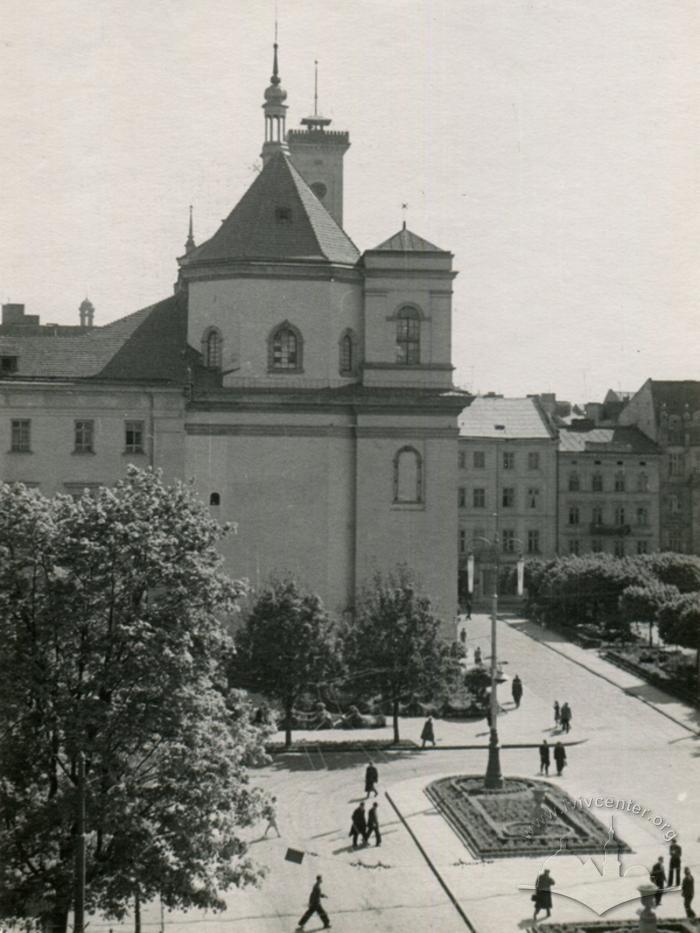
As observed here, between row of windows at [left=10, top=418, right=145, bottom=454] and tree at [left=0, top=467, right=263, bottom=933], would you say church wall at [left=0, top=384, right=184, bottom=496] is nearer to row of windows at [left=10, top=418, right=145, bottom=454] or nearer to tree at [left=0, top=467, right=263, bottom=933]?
row of windows at [left=10, top=418, right=145, bottom=454]

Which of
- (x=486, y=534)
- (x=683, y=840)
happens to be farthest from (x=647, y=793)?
(x=486, y=534)

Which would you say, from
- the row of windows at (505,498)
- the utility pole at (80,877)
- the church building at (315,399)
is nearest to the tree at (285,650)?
the church building at (315,399)

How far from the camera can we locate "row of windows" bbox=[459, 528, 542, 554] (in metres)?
87.1

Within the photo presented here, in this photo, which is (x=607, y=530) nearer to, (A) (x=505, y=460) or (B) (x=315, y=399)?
(A) (x=505, y=460)

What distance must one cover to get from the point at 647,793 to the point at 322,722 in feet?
43.8

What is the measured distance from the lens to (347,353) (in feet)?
180

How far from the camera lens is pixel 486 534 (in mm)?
87875

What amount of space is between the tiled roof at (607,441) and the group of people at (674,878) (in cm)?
6074

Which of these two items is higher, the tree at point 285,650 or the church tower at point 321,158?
the church tower at point 321,158

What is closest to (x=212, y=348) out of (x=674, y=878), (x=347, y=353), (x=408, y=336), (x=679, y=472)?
(x=347, y=353)

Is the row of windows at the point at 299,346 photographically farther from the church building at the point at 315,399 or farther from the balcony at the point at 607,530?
the balcony at the point at 607,530

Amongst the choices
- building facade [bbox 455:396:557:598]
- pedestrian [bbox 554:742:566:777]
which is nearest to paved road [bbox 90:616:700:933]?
pedestrian [bbox 554:742:566:777]

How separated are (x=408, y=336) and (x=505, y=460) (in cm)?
3517

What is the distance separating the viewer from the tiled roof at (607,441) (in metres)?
89.8
